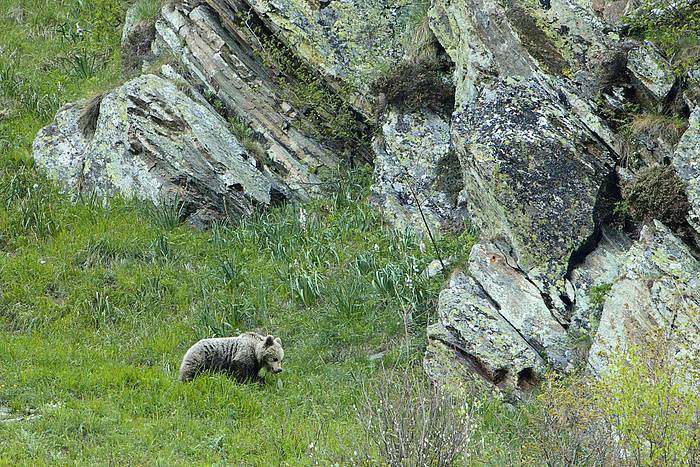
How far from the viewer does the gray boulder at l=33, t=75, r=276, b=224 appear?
50.3 ft

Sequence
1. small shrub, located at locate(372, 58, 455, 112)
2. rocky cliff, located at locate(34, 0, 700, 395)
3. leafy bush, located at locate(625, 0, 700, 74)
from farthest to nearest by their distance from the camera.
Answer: small shrub, located at locate(372, 58, 455, 112), leafy bush, located at locate(625, 0, 700, 74), rocky cliff, located at locate(34, 0, 700, 395)

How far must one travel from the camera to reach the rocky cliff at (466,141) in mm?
10641

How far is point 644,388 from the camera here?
24.5ft

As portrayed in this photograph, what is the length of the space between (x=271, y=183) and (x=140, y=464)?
25.4 ft

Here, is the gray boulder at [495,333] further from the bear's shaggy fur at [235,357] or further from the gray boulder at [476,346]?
the bear's shaggy fur at [235,357]

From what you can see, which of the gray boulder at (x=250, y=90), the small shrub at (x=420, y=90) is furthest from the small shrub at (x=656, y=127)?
the gray boulder at (x=250, y=90)

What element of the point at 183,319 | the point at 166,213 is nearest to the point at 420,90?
the point at 166,213

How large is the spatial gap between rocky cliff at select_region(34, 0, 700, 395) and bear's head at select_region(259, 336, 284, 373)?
1.70 m

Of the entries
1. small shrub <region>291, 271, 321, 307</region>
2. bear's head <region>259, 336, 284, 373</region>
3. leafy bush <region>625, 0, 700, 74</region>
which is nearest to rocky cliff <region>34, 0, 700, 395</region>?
leafy bush <region>625, 0, 700, 74</region>

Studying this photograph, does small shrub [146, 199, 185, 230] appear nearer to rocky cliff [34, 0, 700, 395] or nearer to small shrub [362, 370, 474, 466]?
rocky cliff [34, 0, 700, 395]

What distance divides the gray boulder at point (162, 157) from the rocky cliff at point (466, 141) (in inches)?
1.3

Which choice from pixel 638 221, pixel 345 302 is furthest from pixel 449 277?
pixel 638 221

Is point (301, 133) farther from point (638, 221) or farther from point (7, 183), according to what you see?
point (638, 221)

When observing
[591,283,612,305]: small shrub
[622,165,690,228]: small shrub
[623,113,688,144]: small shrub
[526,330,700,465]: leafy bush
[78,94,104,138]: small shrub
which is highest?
[623,113,688,144]: small shrub
